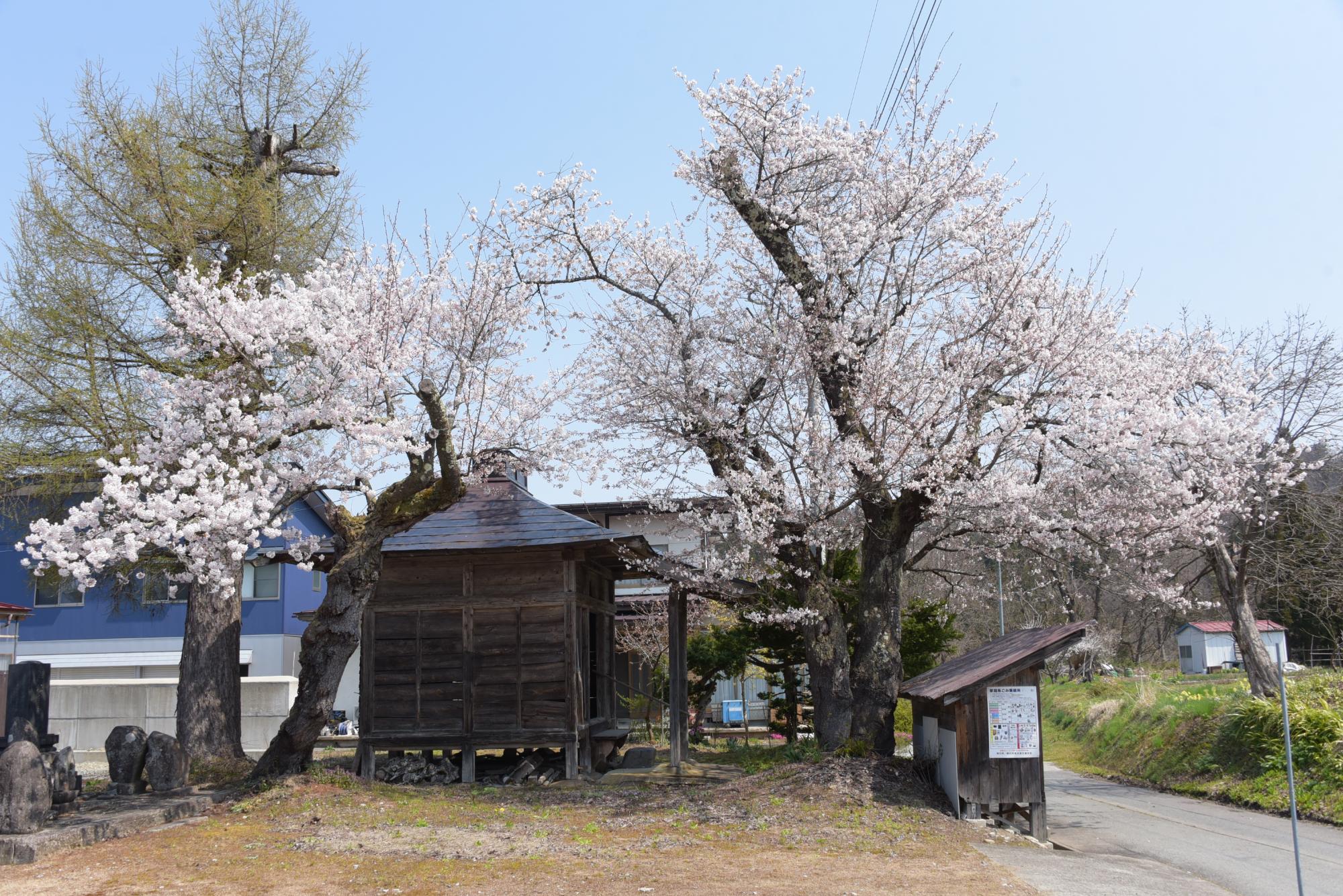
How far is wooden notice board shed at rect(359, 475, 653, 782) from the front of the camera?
51.3 feet

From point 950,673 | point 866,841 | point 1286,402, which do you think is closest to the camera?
point 866,841

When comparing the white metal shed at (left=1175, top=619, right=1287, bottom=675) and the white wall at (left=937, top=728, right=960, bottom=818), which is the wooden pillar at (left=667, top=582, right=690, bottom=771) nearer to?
the white wall at (left=937, top=728, right=960, bottom=818)

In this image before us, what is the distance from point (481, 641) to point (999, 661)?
807 centimetres

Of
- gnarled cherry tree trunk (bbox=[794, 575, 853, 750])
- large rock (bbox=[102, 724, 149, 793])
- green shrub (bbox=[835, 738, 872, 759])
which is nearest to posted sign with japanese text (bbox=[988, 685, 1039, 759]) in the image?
green shrub (bbox=[835, 738, 872, 759])

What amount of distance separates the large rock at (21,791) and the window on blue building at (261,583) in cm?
2113

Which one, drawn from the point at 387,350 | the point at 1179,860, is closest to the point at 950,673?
the point at 1179,860

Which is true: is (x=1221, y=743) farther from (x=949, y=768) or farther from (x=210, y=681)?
(x=210, y=681)

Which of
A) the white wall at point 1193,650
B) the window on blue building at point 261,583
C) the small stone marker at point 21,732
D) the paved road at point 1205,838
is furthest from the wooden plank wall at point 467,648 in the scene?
the white wall at point 1193,650

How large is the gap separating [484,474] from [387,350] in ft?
9.64

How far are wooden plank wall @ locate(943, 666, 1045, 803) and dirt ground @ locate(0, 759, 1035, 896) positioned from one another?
571 mm

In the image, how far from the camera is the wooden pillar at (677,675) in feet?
52.7

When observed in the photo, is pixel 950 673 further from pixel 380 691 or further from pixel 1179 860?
pixel 380 691

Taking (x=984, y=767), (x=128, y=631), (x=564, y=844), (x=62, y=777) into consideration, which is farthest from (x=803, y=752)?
(x=128, y=631)

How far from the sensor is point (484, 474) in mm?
15664
